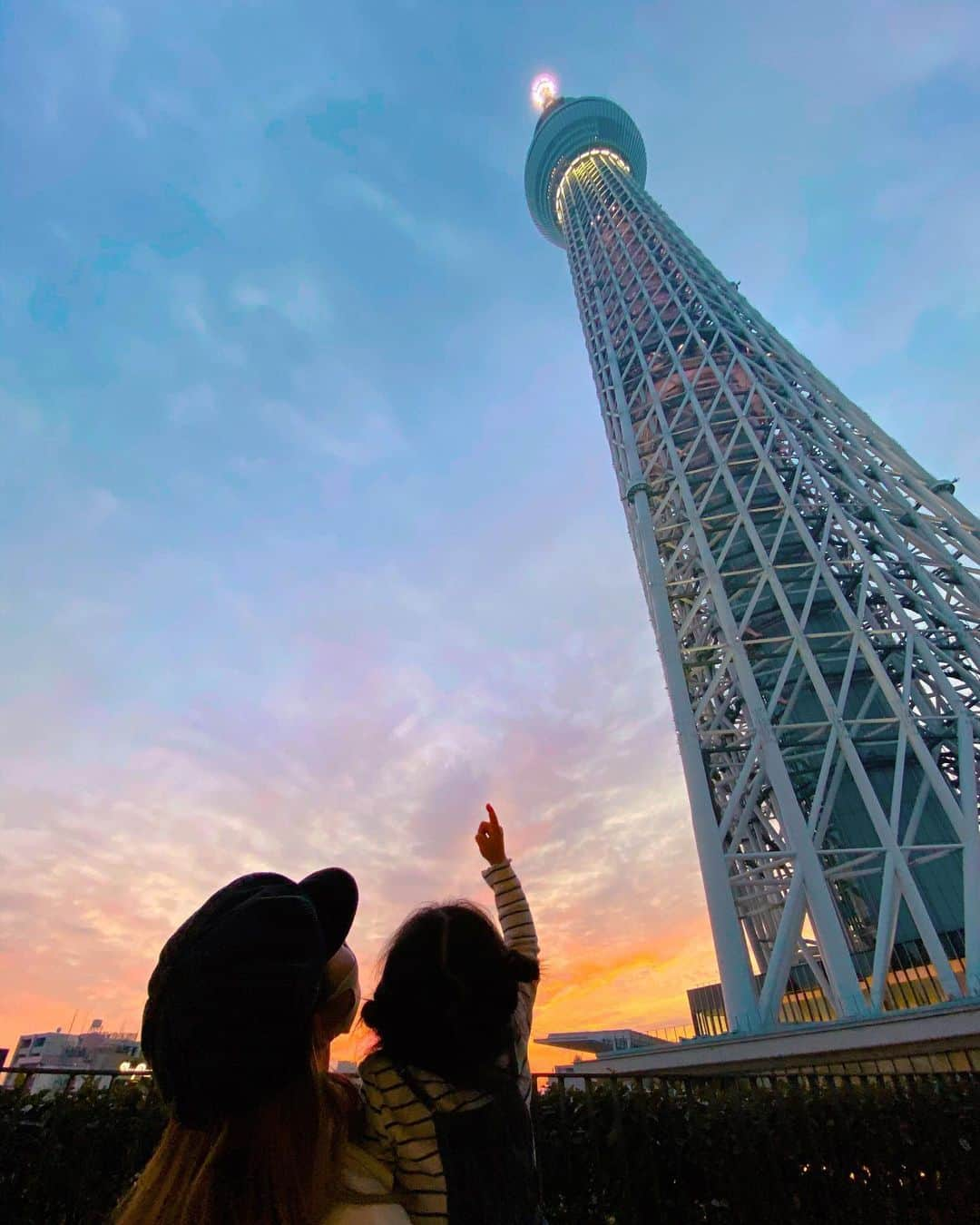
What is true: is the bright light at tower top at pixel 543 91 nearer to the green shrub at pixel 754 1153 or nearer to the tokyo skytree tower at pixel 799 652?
the tokyo skytree tower at pixel 799 652

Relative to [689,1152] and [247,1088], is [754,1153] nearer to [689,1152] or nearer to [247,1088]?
[689,1152]

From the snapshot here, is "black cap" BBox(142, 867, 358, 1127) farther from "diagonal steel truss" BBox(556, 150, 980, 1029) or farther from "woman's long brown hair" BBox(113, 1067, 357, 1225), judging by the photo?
"diagonal steel truss" BBox(556, 150, 980, 1029)

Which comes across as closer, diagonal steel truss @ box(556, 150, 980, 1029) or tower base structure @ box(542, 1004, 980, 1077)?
tower base structure @ box(542, 1004, 980, 1077)

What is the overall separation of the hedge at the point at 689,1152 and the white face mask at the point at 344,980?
11.0ft

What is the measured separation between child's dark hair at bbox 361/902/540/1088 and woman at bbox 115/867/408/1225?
1.38 feet

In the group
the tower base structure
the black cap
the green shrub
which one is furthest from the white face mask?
the tower base structure

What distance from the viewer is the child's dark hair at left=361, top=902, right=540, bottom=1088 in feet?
6.15

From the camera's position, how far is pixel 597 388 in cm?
2911

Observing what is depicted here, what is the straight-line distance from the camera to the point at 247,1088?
129 centimetres

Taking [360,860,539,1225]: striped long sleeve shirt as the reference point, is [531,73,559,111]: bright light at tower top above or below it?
above

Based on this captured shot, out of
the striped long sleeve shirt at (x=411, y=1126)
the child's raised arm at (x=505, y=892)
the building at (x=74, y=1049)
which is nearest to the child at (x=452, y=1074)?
the striped long sleeve shirt at (x=411, y=1126)

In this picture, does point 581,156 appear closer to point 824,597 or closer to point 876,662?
point 824,597

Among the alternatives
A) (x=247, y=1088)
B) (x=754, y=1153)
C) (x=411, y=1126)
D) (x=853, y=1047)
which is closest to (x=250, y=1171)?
(x=247, y=1088)

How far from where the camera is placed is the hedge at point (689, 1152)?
3.83 meters
